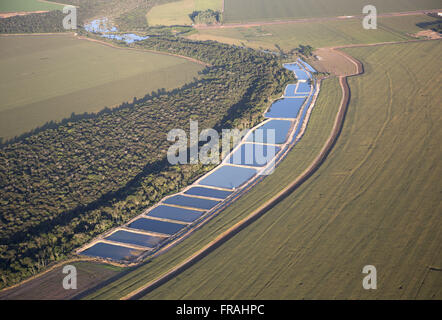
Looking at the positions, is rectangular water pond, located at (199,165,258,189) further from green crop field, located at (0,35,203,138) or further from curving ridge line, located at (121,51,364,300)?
green crop field, located at (0,35,203,138)

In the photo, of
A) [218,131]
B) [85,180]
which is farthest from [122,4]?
[85,180]

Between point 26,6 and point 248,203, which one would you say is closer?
point 248,203

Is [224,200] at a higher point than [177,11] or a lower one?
lower

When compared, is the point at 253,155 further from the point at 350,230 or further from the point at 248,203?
the point at 350,230

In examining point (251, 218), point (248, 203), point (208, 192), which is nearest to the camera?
point (251, 218)

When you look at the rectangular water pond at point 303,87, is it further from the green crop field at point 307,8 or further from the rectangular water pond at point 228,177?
the green crop field at point 307,8

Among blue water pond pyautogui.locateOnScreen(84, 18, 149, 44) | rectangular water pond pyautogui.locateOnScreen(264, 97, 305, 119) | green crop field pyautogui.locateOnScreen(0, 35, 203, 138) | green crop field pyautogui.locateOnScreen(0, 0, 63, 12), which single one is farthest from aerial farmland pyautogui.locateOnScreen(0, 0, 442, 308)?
green crop field pyautogui.locateOnScreen(0, 0, 63, 12)

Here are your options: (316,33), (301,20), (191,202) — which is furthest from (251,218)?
(301,20)
